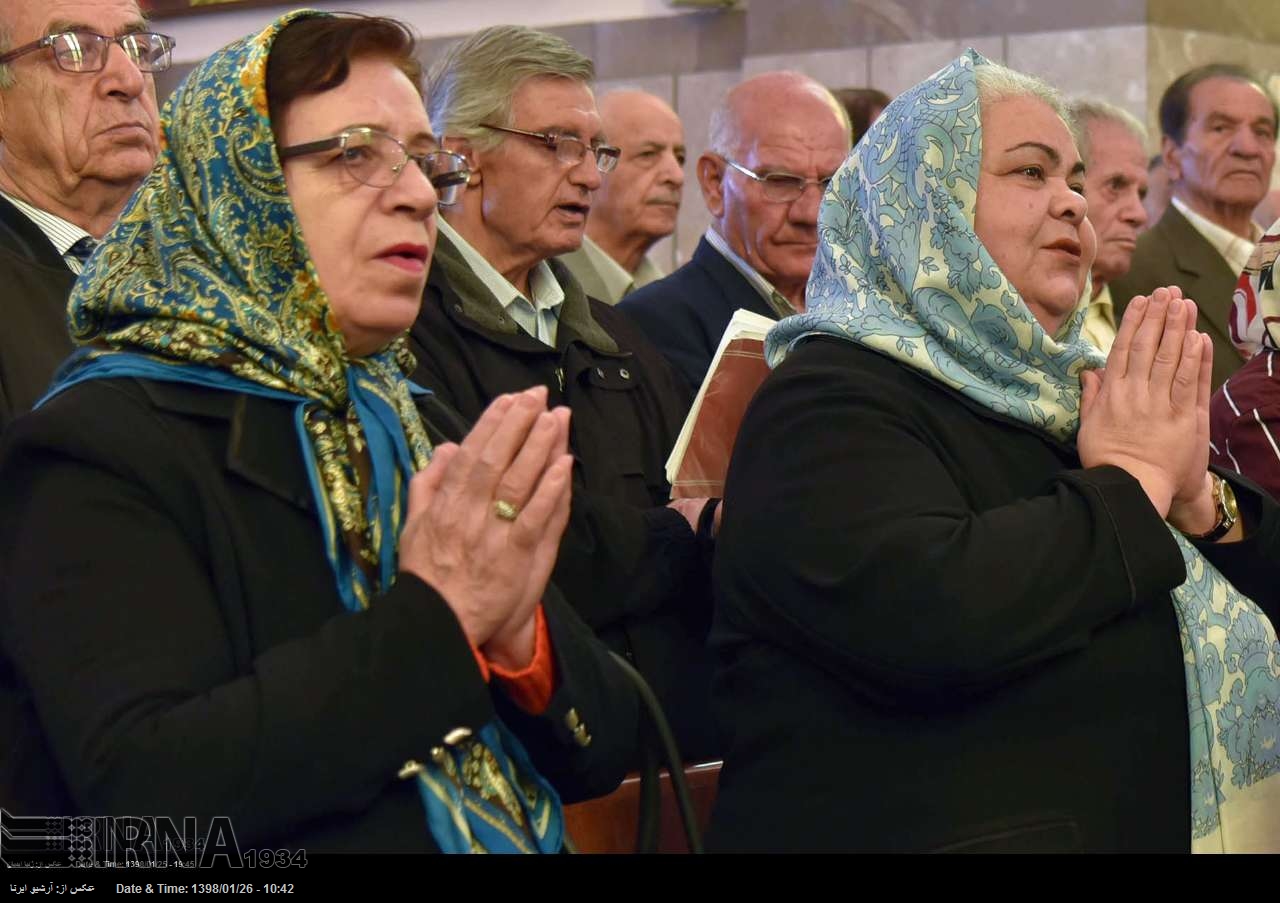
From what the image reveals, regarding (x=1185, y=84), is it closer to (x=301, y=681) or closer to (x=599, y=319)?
(x=599, y=319)

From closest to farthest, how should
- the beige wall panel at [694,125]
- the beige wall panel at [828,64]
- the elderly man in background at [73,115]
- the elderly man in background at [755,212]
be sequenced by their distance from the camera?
1. the elderly man in background at [73,115]
2. the elderly man in background at [755,212]
3. the beige wall panel at [828,64]
4. the beige wall panel at [694,125]

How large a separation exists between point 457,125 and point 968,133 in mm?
1524

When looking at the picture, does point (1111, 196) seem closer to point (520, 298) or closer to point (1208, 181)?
point (1208, 181)

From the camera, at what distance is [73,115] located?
11.2 feet

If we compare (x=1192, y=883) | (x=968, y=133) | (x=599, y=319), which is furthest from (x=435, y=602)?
(x=599, y=319)

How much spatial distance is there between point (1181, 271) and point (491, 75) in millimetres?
2641

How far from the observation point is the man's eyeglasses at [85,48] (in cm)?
344

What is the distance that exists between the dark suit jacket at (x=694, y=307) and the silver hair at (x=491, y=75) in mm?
516

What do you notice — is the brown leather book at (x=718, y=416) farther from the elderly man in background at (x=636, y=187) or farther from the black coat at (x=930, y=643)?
the elderly man in background at (x=636, y=187)

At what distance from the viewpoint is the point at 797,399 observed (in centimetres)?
256

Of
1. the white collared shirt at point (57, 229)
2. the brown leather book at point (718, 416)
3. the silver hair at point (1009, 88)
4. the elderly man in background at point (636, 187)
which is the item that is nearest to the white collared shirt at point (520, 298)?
the brown leather book at point (718, 416)

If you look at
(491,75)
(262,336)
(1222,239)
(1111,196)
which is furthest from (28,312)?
(1222,239)

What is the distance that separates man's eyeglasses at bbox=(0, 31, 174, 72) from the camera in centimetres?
344

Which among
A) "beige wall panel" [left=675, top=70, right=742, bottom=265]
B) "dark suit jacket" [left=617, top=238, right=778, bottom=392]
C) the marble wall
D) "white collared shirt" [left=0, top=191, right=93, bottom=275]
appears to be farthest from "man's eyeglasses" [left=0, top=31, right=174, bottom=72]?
"beige wall panel" [left=675, top=70, right=742, bottom=265]
